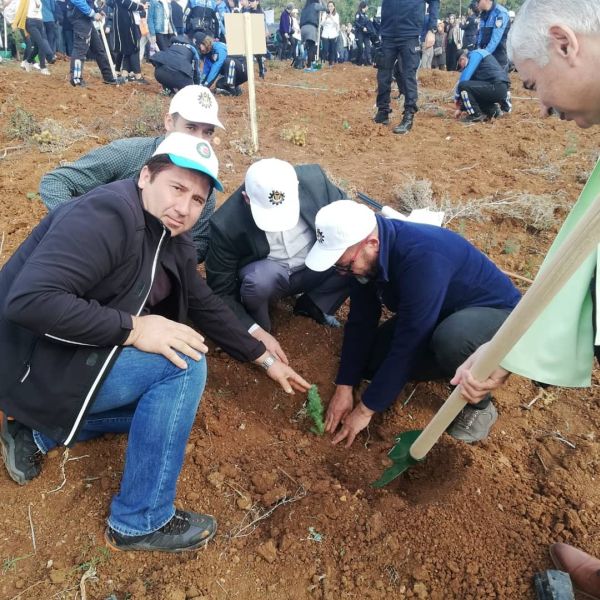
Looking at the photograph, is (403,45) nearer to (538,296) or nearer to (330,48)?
(538,296)

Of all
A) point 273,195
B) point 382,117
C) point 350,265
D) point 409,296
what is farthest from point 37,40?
point 409,296

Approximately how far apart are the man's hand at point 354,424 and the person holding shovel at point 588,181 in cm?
77

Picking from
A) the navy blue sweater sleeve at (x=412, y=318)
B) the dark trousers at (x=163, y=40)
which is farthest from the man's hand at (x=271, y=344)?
the dark trousers at (x=163, y=40)

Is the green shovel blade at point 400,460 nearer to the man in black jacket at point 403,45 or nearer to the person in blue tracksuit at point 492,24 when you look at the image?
the man in black jacket at point 403,45

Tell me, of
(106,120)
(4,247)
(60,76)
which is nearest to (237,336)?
(4,247)

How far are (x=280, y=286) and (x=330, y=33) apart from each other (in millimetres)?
15767

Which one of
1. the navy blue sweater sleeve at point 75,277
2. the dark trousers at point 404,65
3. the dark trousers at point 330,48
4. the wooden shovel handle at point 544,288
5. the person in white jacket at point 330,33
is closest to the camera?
the wooden shovel handle at point 544,288

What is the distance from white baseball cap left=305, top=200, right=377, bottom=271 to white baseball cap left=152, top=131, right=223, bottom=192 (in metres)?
0.56

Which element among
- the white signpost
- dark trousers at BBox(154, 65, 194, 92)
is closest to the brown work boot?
the white signpost

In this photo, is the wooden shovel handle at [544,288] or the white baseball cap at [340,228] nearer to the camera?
the wooden shovel handle at [544,288]

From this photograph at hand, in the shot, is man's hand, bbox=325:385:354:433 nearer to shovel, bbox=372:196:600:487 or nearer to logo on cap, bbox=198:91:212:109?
shovel, bbox=372:196:600:487

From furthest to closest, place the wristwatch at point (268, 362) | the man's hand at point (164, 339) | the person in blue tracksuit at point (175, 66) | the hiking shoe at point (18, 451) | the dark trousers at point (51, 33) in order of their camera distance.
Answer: the dark trousers at point (51, 33)
the person in blue tracksuit at point (175, 66)
the wristwatch at point (268, 362)
the hiking shoe at point (18, 451)
the man's hand at point (164, 339)

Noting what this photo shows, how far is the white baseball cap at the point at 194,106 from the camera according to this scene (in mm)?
2854

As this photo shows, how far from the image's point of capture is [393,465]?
7.45ft
